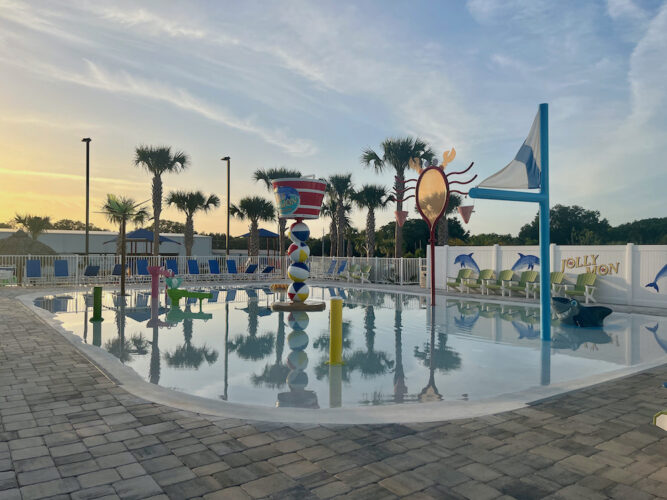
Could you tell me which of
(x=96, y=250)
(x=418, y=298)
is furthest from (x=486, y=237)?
(x=96, y=250)

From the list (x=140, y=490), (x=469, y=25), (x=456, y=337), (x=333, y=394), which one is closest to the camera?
(x=140, y=490)

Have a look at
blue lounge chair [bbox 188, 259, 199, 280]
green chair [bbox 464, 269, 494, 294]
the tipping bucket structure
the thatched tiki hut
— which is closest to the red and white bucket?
the tipping bucket structure

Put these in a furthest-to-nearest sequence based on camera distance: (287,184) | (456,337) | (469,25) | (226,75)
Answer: (287,184), (226,75), (469,25), (456,337)

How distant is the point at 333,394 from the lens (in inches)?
207

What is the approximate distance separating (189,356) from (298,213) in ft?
23.1

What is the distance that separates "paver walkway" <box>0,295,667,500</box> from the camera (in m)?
2.88

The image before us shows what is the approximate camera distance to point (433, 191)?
492 inches

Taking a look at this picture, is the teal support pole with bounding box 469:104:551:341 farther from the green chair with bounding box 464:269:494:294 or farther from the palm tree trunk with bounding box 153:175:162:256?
the palm tree trunk with bounding box 153:175:162:256

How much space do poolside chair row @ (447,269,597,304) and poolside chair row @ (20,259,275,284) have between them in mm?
10349

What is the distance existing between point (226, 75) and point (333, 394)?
10.3 metres

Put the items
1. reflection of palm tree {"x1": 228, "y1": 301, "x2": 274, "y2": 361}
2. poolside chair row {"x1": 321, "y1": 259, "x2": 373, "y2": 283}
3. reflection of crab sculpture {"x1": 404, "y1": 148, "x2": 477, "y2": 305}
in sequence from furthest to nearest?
poolside chair row {"x1": 321, "y1": 259, "x2": 373, "y2": 283} < reflection of crab sculpture {"x1": 404, "y1": 148, "x2": 477, "y2": 305} < reflection of palm tree {"x1": 228, "y1": 301, "x2": 274, "y2": 361}

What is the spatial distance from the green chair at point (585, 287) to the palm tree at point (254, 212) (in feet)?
72.0

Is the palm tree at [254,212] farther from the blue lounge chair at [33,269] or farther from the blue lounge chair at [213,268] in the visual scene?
the blue lounge chair at [33,269]

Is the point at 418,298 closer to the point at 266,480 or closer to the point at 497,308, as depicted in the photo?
the point at 497,308
